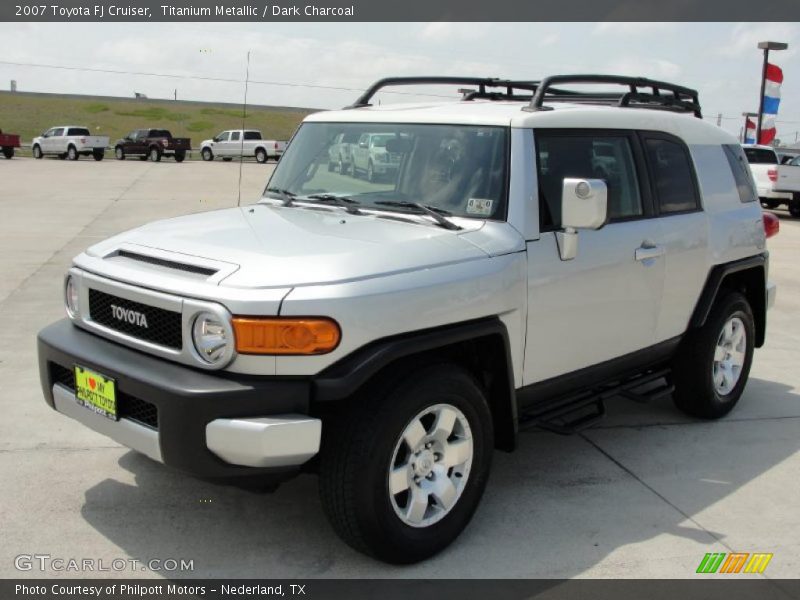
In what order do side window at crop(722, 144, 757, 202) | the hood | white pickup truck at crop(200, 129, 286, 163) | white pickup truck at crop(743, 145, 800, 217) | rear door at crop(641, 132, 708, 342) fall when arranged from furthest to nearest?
white pickup truck at crop(200, 129, 286, 163), white pickup truck at crop(743, 145, 800, 217), side window at crop(722, 144, 757, 202), rear door at crop(641, 132, 708, 342), the hood

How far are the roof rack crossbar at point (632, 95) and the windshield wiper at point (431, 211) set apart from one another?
2.42 ft

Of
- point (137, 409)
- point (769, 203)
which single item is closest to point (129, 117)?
point (769, 203)

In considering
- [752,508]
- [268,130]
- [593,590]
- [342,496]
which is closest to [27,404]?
[342,496]

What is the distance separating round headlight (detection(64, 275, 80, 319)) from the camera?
3.87m

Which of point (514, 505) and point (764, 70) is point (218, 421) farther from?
point (764, 70)

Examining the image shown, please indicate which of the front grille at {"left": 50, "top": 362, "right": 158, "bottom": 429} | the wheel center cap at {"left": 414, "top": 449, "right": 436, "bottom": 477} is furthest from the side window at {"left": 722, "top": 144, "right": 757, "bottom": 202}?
the front grille at {"left": 50, "top": 362, "right": 158, "bottom": 429}

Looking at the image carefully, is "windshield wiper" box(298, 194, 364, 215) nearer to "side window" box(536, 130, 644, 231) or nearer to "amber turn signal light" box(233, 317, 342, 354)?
"side window" box(536, 130, 644, 231)

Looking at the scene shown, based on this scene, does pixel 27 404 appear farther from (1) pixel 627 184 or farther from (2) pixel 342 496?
(1) pixel 627 184

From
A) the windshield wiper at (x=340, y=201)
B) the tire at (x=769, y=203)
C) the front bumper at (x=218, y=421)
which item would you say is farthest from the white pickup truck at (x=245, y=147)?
the front bumper at (x=218, y=421)

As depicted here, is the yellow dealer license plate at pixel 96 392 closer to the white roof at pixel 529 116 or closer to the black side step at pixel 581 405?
the black side step at pixel 581 405

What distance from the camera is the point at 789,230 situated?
18.0 m

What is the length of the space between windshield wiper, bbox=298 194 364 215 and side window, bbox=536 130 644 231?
93 cm

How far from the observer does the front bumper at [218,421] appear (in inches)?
120

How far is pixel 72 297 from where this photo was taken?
3932 millimetres
